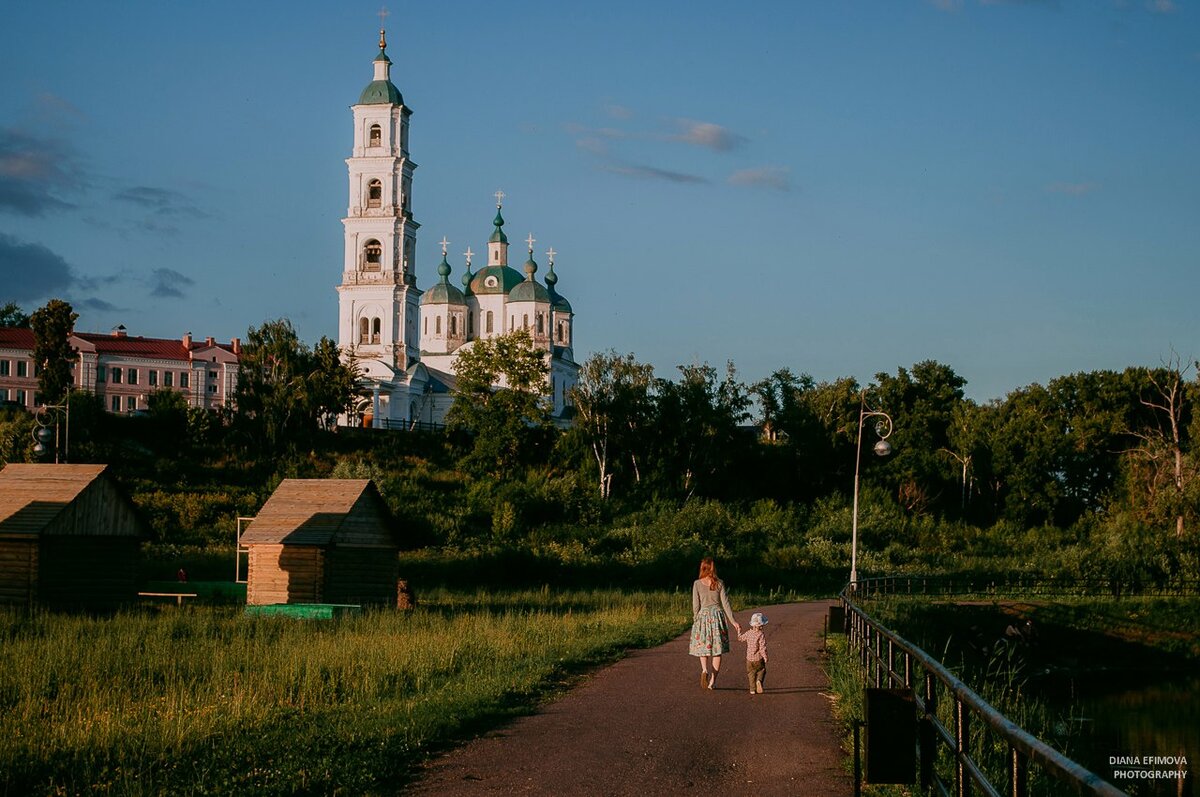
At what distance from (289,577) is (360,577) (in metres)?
1.90

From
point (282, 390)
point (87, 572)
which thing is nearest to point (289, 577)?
point (87, 572)

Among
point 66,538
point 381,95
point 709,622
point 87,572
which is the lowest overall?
point 87,572

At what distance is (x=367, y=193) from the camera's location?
10206cm

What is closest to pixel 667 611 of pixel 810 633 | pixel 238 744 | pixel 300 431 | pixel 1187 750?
pixel 810 633

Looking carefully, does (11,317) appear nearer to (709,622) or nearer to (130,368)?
(130,368)

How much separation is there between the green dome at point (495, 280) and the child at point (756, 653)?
106 m

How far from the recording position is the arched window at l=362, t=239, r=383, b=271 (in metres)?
102

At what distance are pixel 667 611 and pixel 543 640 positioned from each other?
33.6 ft

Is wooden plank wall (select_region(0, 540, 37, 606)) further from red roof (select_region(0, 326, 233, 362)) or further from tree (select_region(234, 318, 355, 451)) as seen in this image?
red roof (select_region(0, 326, 233, 362))

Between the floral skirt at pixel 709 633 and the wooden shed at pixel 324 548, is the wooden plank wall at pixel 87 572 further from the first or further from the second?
the floral skirt at pixel 709 633

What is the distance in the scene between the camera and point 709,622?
57.2 ft

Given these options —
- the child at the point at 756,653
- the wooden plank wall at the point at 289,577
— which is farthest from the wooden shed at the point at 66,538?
the child at the point at 756,653

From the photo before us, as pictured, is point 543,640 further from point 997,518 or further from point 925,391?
point 925,391

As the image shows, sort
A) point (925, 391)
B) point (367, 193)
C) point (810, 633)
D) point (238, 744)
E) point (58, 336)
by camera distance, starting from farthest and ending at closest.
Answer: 1. point (367, 193)
2. point (925, 391)
3. point (58, 336)
4. point (810, 633)
5. point (238, 744)
